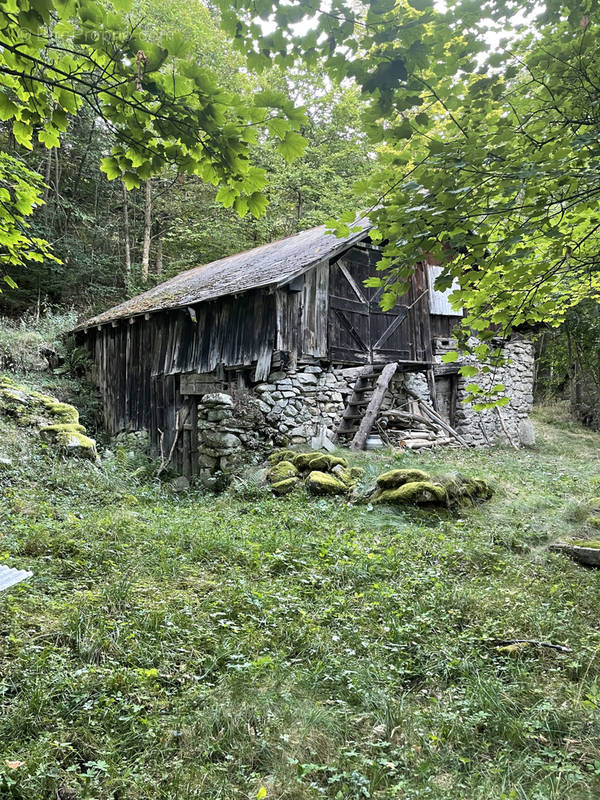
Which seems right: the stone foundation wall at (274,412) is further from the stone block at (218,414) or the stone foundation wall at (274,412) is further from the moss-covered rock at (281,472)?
the moss-covered rock at (281,472)

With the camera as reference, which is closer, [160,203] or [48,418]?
[48,418]

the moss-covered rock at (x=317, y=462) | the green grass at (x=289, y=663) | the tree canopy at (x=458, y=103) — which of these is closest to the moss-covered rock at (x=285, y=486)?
the moss-covered rock at (x=317, y=462)

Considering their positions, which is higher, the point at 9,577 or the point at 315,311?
the point at 315,311

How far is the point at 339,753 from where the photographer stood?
94.4 inches

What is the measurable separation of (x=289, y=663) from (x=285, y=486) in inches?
191

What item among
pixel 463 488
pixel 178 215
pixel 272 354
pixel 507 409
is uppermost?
pixel 178 215

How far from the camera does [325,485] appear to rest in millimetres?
7703

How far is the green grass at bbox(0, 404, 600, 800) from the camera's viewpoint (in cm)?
229

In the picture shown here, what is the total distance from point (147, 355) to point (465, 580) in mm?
10734

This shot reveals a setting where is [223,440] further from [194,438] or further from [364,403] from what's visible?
[364,403]

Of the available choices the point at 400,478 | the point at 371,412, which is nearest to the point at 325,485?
the point at 400,478

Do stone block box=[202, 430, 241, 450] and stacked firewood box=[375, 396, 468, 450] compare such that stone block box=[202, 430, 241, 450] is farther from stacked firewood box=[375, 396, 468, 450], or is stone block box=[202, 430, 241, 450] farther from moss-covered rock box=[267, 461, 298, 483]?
stacked firewood box=[375, 396, 468, 450]

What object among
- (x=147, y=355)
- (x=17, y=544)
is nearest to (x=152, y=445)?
(x=147, y=355)

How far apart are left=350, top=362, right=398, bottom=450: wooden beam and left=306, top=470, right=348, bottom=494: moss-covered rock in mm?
2930
